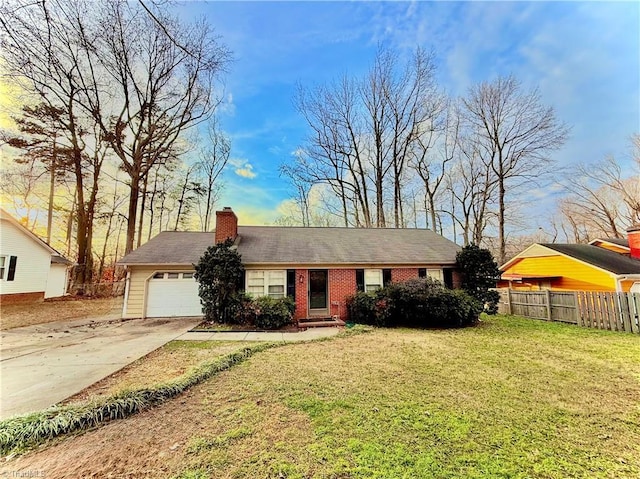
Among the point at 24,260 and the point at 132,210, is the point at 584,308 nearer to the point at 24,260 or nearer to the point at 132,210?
the point at 132,210

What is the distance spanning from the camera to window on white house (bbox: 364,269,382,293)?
41.4ft

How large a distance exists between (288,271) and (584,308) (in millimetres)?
11433

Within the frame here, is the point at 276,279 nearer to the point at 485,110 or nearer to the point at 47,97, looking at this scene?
the point at 47,97

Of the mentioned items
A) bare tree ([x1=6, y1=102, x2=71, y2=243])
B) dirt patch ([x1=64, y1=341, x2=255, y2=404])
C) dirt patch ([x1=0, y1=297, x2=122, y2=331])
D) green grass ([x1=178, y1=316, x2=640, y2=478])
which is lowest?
green grass ([x1=178, y1=316, x2=640, y2=478])

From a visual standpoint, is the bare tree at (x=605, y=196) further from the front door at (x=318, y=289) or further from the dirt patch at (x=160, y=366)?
the dirt patch at (x=160, y=366)

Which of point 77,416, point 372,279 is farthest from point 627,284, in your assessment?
point 77,416

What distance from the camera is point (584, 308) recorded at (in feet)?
34.5

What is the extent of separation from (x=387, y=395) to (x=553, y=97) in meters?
24.3

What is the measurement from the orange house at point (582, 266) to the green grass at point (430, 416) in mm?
8453

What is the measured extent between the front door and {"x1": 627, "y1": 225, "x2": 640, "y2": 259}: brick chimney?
16588 millimetres

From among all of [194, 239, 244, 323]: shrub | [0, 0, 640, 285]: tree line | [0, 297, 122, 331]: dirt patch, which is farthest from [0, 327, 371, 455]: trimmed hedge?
[0, 0, 640, 285]: tree line

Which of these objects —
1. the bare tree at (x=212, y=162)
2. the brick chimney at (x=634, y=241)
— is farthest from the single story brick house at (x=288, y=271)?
the bare tree at (x=212, y=162)

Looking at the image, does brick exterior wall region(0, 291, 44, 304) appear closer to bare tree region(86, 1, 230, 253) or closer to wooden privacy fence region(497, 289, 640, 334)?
bare tree region(86, 1, 230, 253)

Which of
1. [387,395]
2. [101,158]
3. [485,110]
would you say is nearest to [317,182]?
[485,110]
